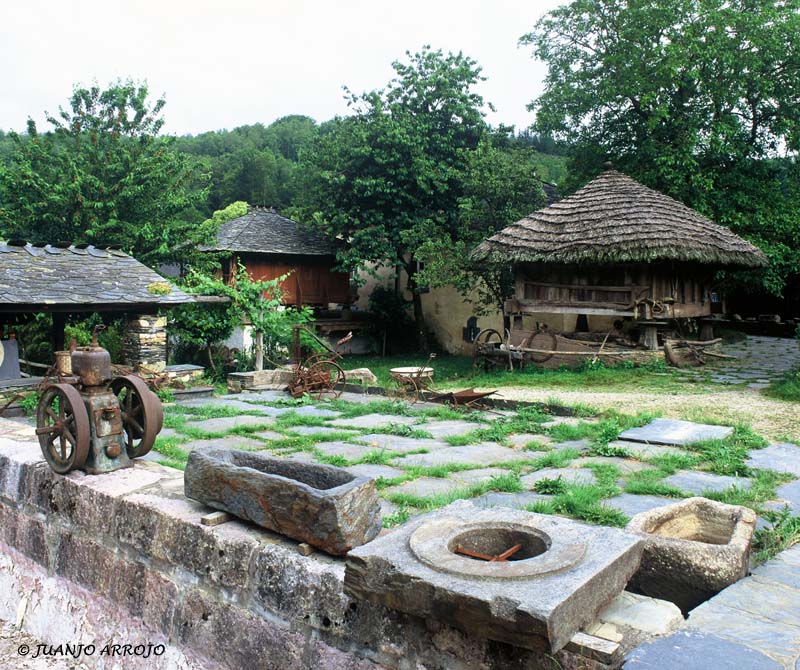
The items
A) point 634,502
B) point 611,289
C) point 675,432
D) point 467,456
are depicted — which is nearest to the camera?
point 634,502

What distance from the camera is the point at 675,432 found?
20.5 ft

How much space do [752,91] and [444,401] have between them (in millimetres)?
11979

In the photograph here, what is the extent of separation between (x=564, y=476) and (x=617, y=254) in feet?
27.8

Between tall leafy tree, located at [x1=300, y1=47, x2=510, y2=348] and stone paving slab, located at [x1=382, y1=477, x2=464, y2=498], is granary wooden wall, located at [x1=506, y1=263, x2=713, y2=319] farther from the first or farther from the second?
stone paving slab, located at [x1=382, y1=477, x2=464, y2=498]

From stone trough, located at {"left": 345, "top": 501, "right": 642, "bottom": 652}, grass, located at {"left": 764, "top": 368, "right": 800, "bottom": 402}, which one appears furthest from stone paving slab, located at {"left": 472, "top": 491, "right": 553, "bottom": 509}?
grass, located at {"left": 764, "top": 368, "right": 800, "bottom": 402}

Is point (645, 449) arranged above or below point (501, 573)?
below

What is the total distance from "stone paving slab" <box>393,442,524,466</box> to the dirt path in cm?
250

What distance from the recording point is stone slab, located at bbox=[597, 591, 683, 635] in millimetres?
2383

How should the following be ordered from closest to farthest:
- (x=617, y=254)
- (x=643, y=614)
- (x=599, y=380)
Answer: (x=643, y=614) → (x=599, y=380) → (x=617, y=254)

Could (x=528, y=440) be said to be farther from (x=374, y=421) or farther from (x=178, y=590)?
(x=178, y=590)

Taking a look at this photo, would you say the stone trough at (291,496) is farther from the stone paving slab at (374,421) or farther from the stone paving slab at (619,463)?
the stone paving slab at (374,421)

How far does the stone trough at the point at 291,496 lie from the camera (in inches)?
119

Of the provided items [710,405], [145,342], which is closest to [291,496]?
[710,405]

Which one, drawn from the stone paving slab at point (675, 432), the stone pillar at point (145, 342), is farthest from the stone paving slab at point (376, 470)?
the stone pillar at point (145, 342)
